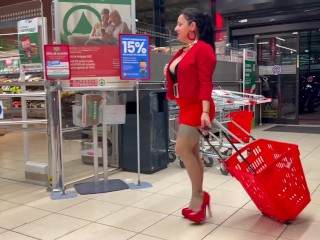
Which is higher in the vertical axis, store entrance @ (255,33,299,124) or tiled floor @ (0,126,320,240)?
store entrance @ (255,33,299,124)

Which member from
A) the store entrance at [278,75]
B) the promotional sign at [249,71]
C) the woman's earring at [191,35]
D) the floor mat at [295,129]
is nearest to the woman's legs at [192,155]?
the woman's earring at [191,35]

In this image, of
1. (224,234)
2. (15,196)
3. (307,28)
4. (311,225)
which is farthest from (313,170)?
(307,28)

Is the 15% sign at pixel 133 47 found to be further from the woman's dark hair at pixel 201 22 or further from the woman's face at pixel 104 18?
the woman's dark hair at pixel 201 22

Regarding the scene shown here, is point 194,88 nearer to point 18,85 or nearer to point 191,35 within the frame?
point 191,35

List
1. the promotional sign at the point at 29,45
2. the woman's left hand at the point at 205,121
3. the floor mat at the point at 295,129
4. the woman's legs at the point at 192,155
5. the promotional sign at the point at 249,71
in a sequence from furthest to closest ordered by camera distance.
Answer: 1. the promotional sign at the point at 249,71
2. the floor mat at the point at 295,129
3. the promotional sign at the point at 29,45
4. the woman's legs at the point at 192,155
5. the woman's left hand at the point at 205,121

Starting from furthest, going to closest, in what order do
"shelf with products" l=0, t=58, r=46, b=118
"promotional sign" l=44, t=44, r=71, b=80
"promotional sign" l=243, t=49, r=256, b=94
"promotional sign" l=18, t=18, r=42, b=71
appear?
"promotional sign" l=243, t=49, r=256, b=94
"shelf with products" l=0, t=58, r=46, b=118
"promotional sign" l=18, t=18, r=42, b=71
"promotional sign" l=44, t=44, r=71, b=80

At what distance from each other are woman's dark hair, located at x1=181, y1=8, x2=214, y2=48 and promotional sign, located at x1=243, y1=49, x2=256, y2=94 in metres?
5.12

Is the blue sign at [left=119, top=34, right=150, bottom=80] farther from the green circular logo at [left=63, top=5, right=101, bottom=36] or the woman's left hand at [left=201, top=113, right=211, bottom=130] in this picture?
the woman's left hand at [left=201, top=113, right=211, bottom=130]

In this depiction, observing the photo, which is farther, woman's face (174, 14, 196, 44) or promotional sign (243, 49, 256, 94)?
promotional sign (243, 49, 256, 94)

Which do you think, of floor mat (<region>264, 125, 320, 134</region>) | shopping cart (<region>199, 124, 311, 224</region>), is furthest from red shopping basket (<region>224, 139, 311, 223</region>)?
floor mat (<region>264, 125, 320, 134</region>)

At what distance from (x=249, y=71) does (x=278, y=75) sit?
115 cm

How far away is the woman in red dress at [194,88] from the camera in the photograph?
8.07 ft

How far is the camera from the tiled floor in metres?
2.49

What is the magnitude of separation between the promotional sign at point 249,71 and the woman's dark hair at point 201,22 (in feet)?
16.8
